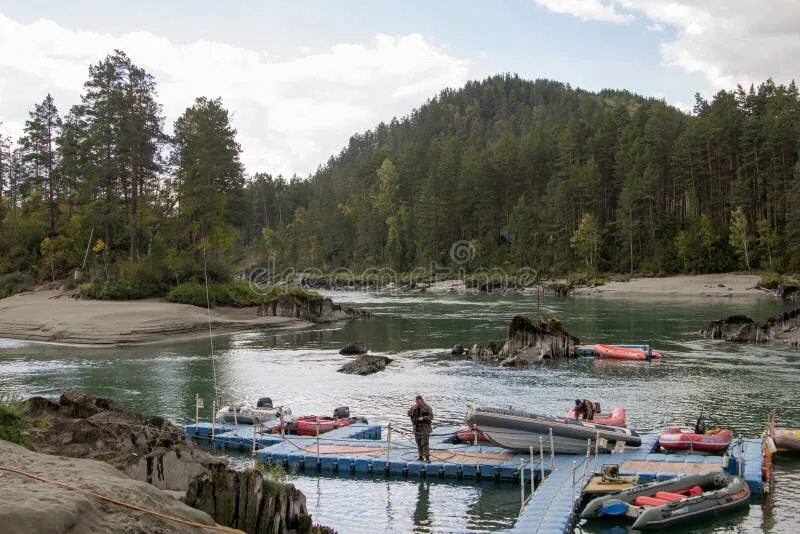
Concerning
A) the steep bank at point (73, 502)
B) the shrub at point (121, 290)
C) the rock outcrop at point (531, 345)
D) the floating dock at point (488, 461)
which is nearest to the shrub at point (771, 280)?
the rock outcrop at point (531, 345)

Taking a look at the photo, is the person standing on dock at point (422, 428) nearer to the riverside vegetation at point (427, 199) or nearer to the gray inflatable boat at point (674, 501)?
the gray inflatable boat at point (674, 501)

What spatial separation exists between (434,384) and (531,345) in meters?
11.5

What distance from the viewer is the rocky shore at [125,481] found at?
906 cm

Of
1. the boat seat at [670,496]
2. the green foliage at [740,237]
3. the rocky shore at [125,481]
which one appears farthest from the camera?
the green foliage at [740,237]

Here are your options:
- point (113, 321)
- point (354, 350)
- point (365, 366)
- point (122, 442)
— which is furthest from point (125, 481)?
point (113, 321)

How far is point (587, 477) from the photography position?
22.1 m

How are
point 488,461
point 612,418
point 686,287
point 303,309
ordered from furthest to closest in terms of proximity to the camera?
1. point 686,287
2. point 303,309
3. point 612,418
4. point 488,461

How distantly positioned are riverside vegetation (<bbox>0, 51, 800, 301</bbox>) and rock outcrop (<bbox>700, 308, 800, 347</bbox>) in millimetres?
45446

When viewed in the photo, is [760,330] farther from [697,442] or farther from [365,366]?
[697,442]

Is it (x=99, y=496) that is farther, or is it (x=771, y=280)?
(x=771, y=280)

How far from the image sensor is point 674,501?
63.2 ft

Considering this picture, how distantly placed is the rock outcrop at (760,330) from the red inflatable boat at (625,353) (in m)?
8.33

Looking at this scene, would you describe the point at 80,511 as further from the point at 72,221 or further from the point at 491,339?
the point at 72,221

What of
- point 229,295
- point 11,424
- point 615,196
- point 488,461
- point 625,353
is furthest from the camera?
point 615,196
